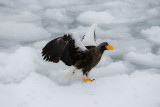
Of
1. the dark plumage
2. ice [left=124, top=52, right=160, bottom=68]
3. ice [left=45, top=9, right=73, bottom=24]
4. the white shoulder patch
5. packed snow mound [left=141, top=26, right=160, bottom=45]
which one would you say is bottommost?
the dark plumage

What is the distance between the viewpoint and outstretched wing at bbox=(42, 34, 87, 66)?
3686 mm

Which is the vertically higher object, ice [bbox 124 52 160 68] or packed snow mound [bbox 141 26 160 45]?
packed snow mound [bbox 141 26 160 45]

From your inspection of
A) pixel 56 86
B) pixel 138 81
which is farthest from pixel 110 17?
pixel 56 86

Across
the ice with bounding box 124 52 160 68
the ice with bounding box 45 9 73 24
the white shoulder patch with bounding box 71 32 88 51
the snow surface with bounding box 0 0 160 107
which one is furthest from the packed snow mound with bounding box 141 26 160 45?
the white shoulder patch with bounding box 71 32 88 51

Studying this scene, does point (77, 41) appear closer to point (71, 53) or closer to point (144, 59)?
point (71, 53)

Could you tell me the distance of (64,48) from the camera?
371cm

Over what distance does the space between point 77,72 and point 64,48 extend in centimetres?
53

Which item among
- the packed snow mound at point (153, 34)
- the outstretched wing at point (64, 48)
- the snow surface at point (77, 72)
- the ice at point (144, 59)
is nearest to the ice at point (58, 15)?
the snow surface at point (77, 72)

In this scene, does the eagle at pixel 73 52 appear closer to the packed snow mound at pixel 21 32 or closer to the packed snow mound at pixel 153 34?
the packed snow mound at pixel 21 32

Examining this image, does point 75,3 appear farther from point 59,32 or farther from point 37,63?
point 37,63

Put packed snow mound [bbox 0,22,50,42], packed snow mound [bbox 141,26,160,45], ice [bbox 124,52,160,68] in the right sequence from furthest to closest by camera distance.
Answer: packed snow mound [bbox 141,26,160,45] → packed snow mound [bbox 0,22,50,42] → ice [bbox 124,52,160,68]

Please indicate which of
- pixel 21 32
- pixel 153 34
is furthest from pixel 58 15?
pixel 153 34

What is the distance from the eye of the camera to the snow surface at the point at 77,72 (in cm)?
360

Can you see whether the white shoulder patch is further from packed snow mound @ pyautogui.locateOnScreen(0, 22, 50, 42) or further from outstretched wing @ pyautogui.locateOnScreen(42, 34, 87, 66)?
packed snow mound @ pyautogui.locateOnScreen(0, 22, 50, 42)
